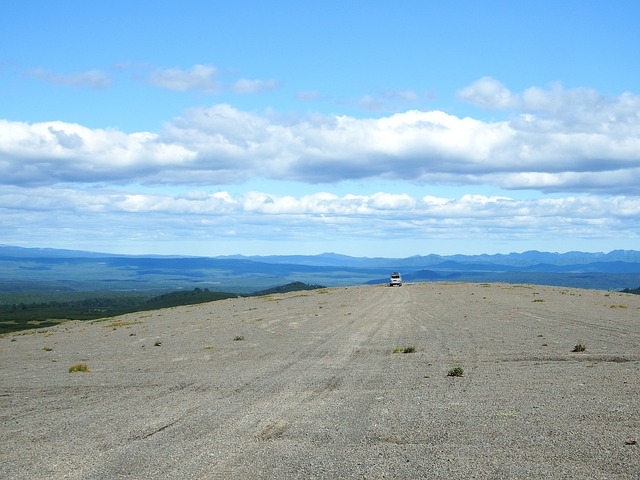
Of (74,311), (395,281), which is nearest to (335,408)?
(395,281)

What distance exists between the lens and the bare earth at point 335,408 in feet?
37.8

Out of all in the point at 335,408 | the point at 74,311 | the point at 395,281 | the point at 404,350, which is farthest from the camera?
the point at 74,311

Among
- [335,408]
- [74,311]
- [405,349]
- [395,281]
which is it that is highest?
[395,281]

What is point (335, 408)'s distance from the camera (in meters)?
16.2

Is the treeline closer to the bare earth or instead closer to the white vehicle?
the white vehicle

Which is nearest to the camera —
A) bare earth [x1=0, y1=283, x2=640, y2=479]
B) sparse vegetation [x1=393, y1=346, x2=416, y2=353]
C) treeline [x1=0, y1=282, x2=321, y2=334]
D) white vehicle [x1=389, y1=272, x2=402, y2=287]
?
bare earth [x1=0, y1=283, x2=640, y2=479]

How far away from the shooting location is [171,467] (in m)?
11.6

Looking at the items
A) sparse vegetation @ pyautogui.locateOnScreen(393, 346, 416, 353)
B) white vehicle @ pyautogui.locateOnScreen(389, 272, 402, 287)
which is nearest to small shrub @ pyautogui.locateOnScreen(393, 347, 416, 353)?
sparse vegetation @ pyautogui.locateOnScreen(393, 346, 416, 353)

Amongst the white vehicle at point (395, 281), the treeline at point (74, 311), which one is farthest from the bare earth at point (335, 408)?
the white vehicle at point (395, 281)

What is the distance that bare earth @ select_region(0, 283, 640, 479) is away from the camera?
1151 centimetres

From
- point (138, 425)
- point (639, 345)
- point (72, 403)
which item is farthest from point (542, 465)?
point (639, 345)

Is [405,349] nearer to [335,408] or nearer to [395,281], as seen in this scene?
[335,408]

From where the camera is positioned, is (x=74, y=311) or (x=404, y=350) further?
(x=74, y=311)

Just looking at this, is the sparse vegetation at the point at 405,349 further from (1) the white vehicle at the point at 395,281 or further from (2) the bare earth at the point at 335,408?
(1) the white vehicle at the point at 395,281
